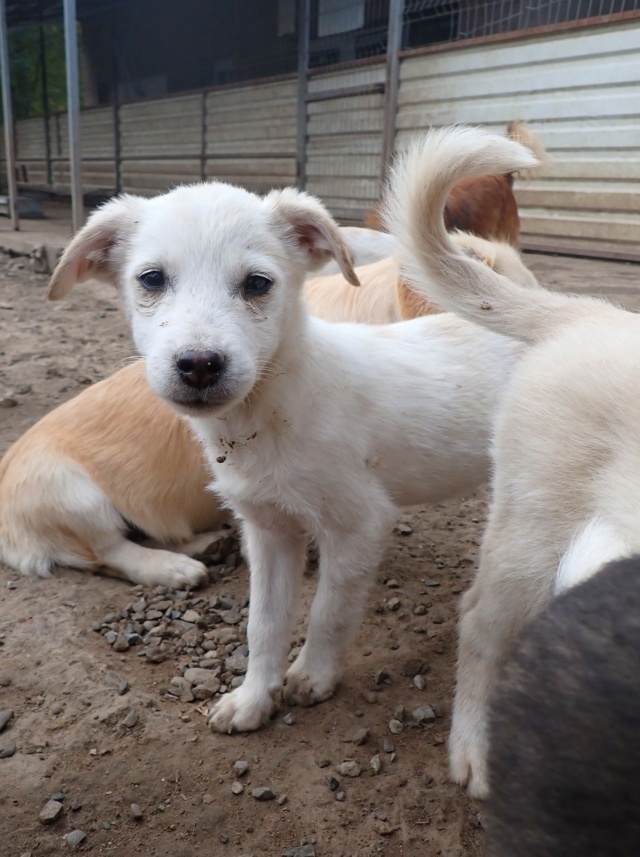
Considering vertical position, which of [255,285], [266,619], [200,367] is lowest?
[266,619]

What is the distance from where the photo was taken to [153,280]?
82.4 inches

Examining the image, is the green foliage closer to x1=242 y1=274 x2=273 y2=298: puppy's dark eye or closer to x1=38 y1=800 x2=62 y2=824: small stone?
x1=242 y1=274 x2=273 y2=298: puppy's dark eye

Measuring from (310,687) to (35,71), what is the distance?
24869 mm

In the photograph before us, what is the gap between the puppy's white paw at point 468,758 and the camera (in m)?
1.96

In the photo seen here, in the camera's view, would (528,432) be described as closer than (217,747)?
Yes

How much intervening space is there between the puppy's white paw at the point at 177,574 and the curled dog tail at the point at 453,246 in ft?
4.95

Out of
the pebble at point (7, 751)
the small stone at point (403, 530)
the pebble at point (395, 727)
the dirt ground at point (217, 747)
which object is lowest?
the pebble at point (7, 751)

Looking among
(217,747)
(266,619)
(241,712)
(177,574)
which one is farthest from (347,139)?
(217,747)

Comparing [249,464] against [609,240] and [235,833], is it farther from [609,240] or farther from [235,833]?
[609,240]

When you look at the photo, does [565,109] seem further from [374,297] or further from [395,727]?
[395,727]

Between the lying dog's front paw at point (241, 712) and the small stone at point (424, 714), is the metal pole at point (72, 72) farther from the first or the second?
the small stone at point (424, 714)

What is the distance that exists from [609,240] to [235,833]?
26.7 feet

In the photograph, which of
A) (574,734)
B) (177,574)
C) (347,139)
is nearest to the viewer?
(574,734)

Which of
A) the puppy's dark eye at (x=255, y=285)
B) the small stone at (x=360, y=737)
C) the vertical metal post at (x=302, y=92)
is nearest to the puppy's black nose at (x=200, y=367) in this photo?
the puppy's dark eye at (x=255, y=285)
